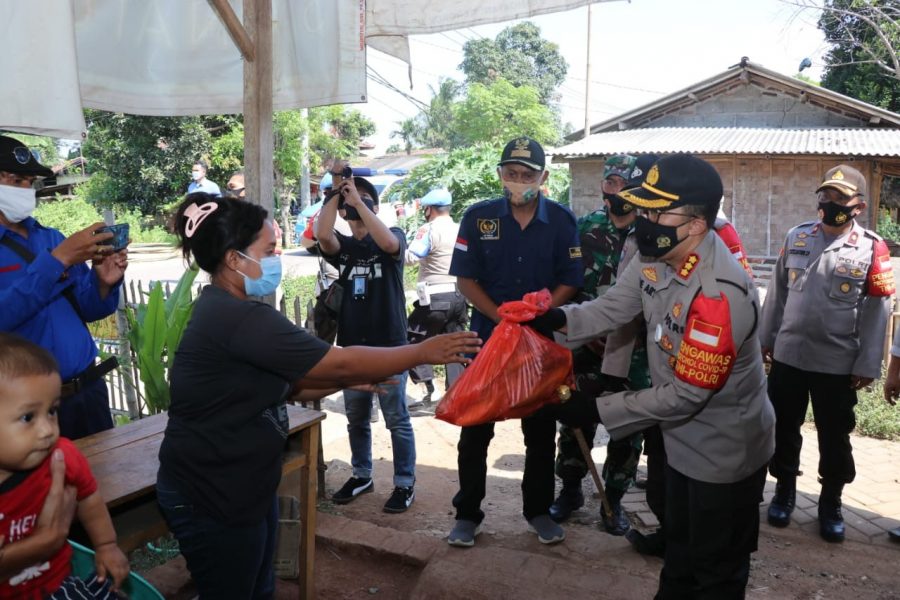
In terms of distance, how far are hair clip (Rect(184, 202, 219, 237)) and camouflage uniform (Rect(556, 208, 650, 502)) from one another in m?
2.37

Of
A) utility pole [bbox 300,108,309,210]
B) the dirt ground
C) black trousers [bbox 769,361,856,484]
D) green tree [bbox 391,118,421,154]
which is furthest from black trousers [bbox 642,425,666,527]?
green tree [bbox 391,118,421,154]

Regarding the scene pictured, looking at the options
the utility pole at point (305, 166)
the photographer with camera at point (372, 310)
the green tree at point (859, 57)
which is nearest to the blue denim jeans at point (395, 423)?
the photographer with camera at point (372, 310)

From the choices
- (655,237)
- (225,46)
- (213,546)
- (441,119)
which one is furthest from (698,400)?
(441,119)

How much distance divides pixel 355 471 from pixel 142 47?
9.37ft

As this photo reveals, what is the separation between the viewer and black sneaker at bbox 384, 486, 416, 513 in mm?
4328

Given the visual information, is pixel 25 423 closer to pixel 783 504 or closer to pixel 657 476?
pixel 657 476

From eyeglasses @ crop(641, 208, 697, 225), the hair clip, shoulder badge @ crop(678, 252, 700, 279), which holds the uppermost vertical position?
eyeglasses @ crop(641, 208, 697, 225)

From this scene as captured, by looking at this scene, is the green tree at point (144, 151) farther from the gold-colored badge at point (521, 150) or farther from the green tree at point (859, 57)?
the gold-colored badge at point (521, 150)

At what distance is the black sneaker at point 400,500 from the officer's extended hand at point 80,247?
2318 mm

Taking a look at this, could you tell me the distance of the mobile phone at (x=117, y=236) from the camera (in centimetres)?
288

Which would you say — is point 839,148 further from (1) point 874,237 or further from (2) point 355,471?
(2) point 355,471

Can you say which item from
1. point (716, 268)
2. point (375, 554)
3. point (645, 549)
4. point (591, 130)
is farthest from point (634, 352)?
point (591, 130)

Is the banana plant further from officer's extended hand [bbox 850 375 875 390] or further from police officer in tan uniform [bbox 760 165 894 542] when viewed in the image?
officer's extended hand [bbox 850 375 875 390]

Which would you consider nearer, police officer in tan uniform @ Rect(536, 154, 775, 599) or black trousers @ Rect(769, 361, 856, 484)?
police officer in tan uniform @ Rect(536, 154, 775, 599)
